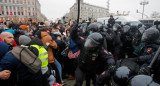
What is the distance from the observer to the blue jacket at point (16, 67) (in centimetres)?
184

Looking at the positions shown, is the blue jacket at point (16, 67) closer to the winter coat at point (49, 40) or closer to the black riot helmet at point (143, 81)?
the winter coat at point (49, 40)

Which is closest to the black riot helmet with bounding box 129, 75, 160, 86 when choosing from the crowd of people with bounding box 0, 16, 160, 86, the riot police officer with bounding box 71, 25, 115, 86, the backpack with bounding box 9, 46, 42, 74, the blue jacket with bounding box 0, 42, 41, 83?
the crowd of people with bounding box 0, 16, 160, 86

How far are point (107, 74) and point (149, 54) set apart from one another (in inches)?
41.7

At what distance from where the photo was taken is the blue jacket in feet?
6.05

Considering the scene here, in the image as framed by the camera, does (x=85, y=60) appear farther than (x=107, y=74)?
Yes

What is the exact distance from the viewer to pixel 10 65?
1.86 meters

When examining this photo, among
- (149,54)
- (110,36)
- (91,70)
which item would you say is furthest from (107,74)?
(110,36)

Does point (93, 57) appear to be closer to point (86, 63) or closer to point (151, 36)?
point (86, 63)

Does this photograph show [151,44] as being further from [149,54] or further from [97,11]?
[97,11]

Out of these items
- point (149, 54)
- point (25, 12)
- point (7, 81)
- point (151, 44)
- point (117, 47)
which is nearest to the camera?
point (7, 81)

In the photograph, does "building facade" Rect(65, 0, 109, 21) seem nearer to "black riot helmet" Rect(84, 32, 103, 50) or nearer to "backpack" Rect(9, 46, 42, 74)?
"black riot helmet" Rect(84, 32, 103, 50)

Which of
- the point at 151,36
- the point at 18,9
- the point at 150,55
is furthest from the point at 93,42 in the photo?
the point at 18,9

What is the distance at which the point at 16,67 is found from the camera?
1.94m

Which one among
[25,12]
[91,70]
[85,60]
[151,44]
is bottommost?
[91,70]
